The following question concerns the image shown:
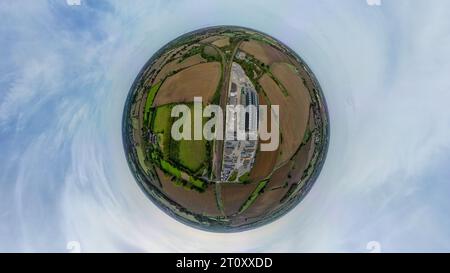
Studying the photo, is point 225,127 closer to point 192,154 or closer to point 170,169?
point 192,154

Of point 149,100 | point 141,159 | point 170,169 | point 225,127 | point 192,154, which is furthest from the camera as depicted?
point 141,159

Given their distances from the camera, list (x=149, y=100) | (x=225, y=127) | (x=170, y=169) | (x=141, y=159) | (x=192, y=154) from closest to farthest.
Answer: (x=225, y=127)
(x=192, y=154)
(x=170, y=169)
(x=149, y=100)
(x=141, y=159)

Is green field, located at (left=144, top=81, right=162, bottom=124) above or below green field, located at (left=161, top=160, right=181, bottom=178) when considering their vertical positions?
above

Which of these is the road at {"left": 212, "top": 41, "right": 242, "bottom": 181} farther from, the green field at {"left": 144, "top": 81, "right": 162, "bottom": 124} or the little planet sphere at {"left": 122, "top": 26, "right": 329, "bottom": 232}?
the green field at {"left": 144, "top": 81, "right": 162, "bottom": 124}

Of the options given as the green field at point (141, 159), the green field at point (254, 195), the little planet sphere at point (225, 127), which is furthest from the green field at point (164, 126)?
the green field at point (254, 195)

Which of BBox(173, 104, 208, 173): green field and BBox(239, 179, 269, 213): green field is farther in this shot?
BBox(239, 179, 269, 213): green field

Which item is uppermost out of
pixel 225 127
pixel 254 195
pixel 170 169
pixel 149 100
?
pixel 149 100

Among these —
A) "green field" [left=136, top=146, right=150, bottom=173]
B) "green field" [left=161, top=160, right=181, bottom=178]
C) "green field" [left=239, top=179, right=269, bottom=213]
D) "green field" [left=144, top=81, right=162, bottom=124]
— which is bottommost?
"green field" [left=239, top=179, right=269, bottom=213]
